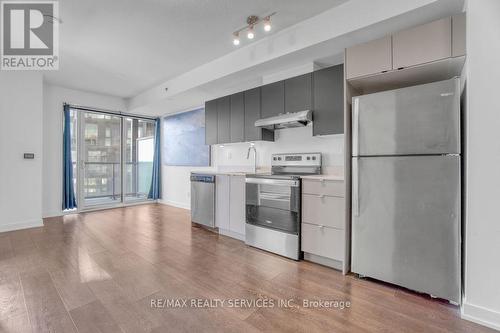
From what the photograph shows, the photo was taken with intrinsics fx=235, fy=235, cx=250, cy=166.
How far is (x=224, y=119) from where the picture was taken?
4082 millimetres

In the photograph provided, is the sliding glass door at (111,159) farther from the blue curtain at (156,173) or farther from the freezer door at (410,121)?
the freezer door at (410,121)

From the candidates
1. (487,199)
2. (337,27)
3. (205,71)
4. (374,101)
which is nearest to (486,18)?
(374,101)

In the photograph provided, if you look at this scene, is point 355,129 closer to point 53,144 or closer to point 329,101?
point 329,101

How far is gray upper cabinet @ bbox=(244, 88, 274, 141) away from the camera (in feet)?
11.7

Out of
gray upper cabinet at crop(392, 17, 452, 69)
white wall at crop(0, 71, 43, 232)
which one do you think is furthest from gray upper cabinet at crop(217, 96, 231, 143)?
white wall at crop(0, 71, 43, 232)

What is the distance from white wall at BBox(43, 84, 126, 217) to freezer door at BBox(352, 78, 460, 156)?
5741mm

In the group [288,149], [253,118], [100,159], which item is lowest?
[100,159]

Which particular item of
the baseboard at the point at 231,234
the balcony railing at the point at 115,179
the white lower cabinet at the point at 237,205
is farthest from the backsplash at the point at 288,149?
the balcony railing at the point at 115,179

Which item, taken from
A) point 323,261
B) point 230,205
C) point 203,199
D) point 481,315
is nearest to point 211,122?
point 203,199

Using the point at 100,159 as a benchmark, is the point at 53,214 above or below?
below

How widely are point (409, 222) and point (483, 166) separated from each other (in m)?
0.67

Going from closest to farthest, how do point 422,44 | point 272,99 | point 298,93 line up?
1. point 422,44
2. point 298,93
3. point 272,99

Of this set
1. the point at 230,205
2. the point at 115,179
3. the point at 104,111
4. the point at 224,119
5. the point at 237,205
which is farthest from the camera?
the point at 115,179

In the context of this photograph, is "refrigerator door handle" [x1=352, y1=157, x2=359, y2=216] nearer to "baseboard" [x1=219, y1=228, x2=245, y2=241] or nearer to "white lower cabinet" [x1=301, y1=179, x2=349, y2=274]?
"white lower cabinet" [x1=301, y1=179, x2=349, y2=274]
